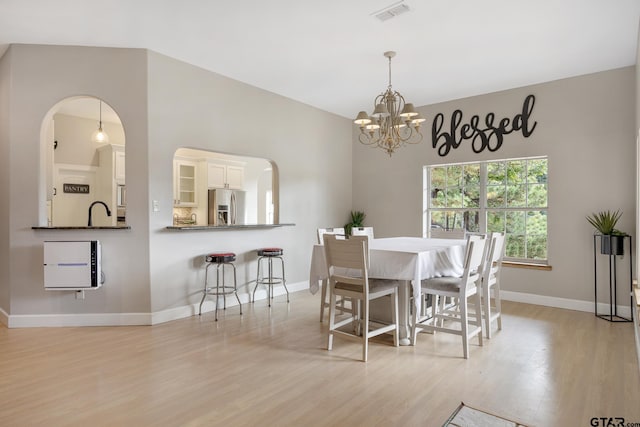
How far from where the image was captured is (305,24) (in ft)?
11.2

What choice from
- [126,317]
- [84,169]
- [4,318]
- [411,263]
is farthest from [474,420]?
[84,169]

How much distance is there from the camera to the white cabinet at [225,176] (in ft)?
22.9

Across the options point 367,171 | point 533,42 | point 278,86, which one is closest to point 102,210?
point 278,86

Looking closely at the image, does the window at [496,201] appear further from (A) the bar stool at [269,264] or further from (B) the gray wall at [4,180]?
(B) the gray wall at [4,180]

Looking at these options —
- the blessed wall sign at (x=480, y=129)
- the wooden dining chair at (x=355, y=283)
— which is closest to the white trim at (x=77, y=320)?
the wooden dining chair at (x=355, y=283)

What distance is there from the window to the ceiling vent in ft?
9.53

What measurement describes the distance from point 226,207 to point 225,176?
617 millimetres

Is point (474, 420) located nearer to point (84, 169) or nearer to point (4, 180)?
point (4, 180)

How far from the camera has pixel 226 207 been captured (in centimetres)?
715

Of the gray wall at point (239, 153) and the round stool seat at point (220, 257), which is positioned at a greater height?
the gray wall at point (239, 153)

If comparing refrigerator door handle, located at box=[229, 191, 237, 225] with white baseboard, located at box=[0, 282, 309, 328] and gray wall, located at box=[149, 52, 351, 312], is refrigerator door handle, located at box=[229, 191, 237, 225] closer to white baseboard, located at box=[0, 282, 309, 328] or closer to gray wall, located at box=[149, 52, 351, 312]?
gray wall, located at box=[149, 52, 351, 312]

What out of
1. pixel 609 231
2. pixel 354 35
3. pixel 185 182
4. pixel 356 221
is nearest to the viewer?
pixel 354 35

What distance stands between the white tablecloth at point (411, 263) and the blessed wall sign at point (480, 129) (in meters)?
2.19

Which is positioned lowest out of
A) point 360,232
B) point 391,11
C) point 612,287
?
point 612,287
